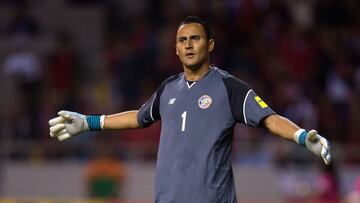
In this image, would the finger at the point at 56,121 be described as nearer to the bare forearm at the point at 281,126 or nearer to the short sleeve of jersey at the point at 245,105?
the short sleeve of jersey at the point at 245,105

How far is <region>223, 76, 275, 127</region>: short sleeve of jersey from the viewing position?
248 inches

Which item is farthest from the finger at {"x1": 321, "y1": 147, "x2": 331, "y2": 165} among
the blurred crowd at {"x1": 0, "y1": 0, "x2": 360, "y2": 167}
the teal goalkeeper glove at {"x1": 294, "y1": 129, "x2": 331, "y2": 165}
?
the blurred crowd at {"x1": 0, "y1": 0, "x2": 360, "y2": 167}

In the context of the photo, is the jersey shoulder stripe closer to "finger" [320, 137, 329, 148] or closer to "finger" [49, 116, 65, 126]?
"finger" [320, 137, 329, 148]

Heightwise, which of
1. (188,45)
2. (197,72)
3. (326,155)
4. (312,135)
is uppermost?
(188,45)

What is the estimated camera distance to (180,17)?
16047mm

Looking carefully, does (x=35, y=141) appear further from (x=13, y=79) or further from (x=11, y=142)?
(x=13, y=79)

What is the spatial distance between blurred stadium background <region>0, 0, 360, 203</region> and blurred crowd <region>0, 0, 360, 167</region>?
0.06 ft

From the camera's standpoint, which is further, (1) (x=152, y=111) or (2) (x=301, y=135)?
(1) (x=152, y=111)

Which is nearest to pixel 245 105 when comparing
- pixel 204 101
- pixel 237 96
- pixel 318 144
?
pixel 237 96

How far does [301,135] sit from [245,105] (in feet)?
1.36

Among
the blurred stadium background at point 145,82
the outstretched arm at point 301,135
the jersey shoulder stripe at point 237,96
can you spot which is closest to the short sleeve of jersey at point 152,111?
Answer: the jersey shoulder stripe at point 237,96

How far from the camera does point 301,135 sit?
6129 millimetres

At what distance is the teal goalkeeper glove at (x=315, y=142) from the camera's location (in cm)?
600

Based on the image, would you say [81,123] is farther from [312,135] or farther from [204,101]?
[312,135]
